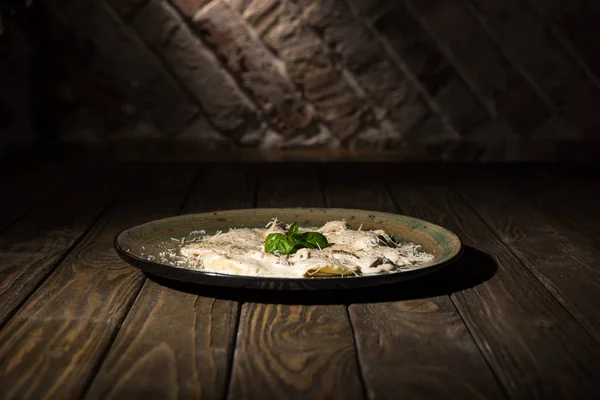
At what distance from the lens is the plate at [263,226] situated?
0.93 metres

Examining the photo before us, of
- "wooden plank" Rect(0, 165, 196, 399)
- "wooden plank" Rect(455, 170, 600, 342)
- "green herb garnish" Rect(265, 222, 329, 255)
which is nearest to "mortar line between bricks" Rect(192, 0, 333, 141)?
"wooden plank" Rect(455, 170, 600, 342)

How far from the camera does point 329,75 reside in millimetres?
2254

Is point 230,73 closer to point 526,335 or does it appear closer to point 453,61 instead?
point 453,61

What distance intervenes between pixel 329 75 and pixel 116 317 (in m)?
1.41

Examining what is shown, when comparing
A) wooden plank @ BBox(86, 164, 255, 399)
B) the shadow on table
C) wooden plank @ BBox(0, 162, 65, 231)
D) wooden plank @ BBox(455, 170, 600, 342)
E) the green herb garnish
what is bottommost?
wooden plank @ BBox(0, 162, 65, 231)

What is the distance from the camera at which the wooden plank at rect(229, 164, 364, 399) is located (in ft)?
2.52

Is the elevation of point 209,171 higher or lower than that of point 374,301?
lower

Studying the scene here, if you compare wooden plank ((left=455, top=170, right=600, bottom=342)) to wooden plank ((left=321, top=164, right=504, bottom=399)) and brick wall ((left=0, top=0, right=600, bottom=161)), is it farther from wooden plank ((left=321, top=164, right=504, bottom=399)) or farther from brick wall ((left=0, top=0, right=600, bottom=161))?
brick wall ((left=0, top=0, right=600, bottom=161))

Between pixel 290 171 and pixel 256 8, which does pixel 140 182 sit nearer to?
pixel 290 171

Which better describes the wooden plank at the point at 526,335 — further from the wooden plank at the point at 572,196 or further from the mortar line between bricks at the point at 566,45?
the mortar line between bricks at the point at 566,45

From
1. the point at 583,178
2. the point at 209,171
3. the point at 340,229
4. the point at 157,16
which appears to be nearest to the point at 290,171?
the point at 209,171

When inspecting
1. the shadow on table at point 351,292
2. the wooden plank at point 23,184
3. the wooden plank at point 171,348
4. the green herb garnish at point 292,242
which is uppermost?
the green herb garnish at point 292,242

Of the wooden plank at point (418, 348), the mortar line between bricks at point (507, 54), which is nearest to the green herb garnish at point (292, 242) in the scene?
the wooden plank at point (418, 348)

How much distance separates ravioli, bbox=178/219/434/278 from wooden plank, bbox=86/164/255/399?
0.16ft
